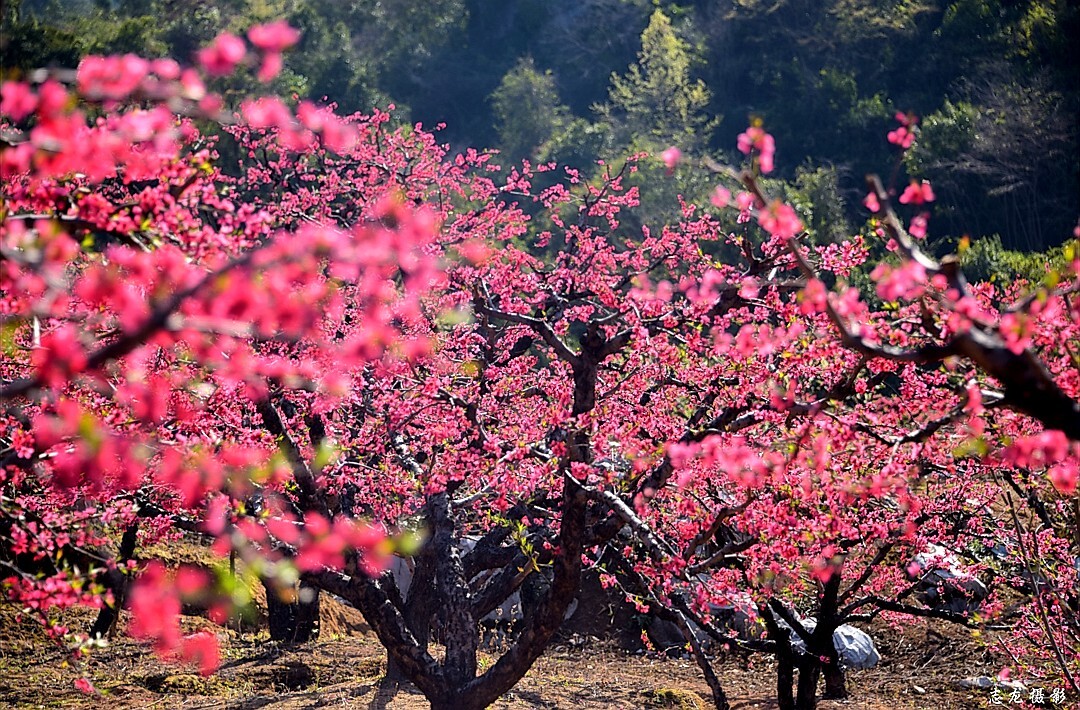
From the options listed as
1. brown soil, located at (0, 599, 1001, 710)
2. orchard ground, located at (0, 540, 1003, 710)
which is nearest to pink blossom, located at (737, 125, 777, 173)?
brown soil, located at (0, 599, 1001, 710)

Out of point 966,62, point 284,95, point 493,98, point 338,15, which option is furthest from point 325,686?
point 338,15

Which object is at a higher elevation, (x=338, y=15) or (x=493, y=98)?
(x=338, y=15)

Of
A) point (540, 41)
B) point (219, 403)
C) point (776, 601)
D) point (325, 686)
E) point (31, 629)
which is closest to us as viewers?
point (219, 403)

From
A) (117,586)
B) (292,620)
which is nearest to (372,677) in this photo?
(292,620)

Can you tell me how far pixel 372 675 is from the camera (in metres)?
11.0

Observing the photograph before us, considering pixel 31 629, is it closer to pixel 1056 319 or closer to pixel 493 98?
pixel 1056 319

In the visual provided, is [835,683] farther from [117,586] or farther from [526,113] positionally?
[526,113]

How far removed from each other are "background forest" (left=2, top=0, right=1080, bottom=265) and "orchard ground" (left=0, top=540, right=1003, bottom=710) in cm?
963

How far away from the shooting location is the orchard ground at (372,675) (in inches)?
389

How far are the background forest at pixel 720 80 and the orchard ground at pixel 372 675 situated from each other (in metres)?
9.63

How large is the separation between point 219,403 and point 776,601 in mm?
4714

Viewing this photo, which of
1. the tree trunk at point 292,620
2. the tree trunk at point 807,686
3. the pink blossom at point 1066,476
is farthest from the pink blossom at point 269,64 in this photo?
the tree trunk at point 292,620

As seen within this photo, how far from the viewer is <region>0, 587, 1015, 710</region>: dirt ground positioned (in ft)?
32.3

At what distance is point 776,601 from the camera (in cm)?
852
